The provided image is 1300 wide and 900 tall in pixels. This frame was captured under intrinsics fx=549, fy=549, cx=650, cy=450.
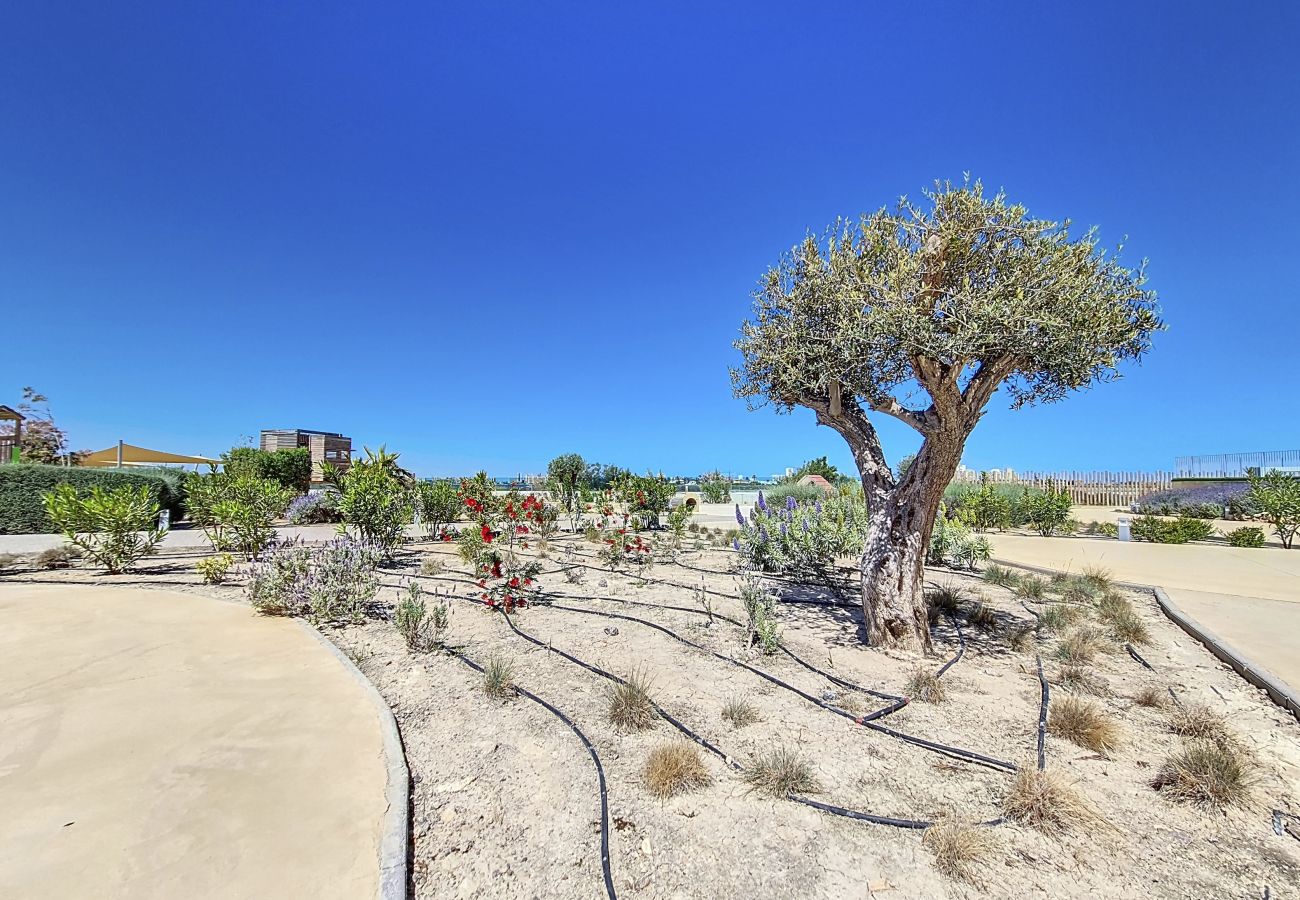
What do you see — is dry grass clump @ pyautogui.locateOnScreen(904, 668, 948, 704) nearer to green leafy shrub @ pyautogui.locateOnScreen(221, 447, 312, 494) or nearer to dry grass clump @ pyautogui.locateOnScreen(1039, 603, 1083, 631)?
dry grass clump @ pyautogui.locateOnScreen(1039, 603, 1083, 631)

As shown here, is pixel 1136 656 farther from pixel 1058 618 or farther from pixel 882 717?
pixel 882 717

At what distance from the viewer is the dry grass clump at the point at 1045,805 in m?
2.53

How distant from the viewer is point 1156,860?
2318 mm

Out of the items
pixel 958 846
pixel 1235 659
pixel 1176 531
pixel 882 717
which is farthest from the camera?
pixel 1176 531

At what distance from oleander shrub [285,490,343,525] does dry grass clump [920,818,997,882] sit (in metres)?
16.5

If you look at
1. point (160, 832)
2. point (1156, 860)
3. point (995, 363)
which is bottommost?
point (1156, 860)

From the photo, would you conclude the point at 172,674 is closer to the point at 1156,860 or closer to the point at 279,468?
the point at 1156,860

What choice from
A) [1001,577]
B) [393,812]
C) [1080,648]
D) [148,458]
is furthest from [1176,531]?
[148,458]

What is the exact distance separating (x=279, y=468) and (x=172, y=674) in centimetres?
1798

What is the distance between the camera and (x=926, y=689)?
13.0 feet

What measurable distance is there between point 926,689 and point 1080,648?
1.93 m

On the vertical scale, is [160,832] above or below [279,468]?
below

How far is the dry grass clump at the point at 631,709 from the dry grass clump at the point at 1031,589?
614cm

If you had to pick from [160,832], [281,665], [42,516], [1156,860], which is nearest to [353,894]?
[160,832]
